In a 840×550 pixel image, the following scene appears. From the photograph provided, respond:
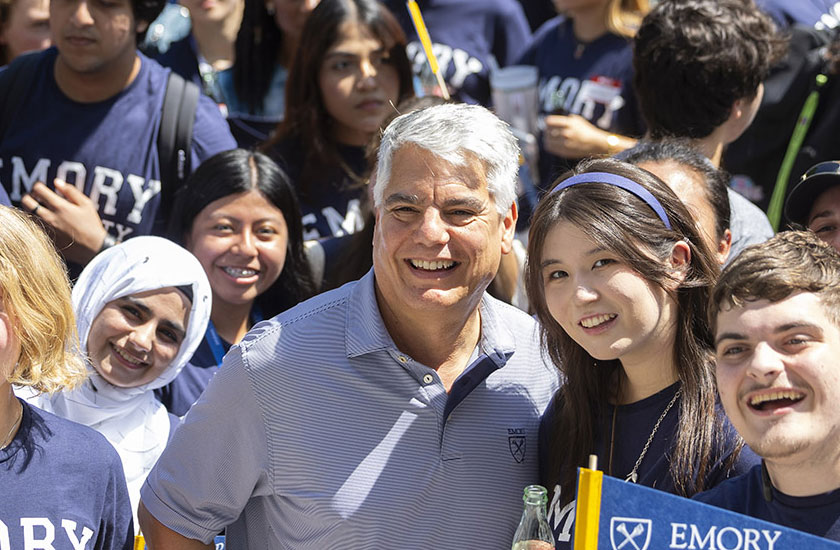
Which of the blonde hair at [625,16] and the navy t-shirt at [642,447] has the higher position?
the blonde hair at [625,16]

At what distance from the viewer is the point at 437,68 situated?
5.61m

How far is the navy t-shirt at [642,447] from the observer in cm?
274

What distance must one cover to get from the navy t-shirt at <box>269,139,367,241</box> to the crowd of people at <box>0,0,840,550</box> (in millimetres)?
392

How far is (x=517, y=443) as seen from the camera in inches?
122

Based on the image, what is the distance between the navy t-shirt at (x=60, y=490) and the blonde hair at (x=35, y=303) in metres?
0.11

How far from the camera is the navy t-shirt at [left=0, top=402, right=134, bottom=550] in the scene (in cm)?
285

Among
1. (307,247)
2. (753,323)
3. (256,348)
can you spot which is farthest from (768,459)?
(307,247)

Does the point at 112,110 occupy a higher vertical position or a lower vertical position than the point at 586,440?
higher

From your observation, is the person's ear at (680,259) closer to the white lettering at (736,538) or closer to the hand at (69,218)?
the white lettering at (736,538)

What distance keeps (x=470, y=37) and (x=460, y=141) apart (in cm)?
321

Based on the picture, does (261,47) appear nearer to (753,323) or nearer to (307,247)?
(307,247)

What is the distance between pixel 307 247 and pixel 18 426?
1821 millimetres

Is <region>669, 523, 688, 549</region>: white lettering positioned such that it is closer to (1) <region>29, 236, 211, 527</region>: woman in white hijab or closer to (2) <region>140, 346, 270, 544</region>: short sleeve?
(2) <region>140, 346, 270, 544</region>: short sleeve

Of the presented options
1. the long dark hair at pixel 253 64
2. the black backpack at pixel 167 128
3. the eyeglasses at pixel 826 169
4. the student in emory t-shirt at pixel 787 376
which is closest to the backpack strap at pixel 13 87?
the black backpack at pixel 167 128
